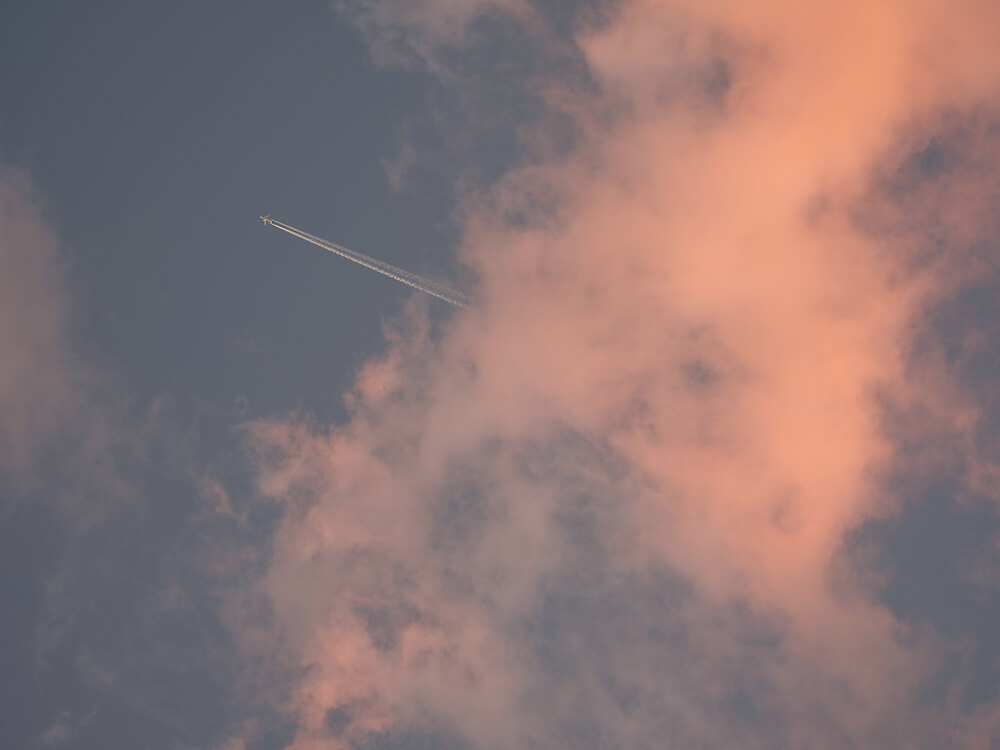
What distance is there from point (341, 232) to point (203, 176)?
2839 cm

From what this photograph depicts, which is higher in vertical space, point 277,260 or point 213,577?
point 277,260

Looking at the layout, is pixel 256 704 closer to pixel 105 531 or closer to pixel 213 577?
pixel 213 577

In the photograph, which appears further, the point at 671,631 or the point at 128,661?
the point at 128,661

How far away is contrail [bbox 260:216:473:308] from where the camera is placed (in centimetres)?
14795

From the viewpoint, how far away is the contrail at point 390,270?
148 meters

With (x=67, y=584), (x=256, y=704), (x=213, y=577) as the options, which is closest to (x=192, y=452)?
(x=213, y=577)

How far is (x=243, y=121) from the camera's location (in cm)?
16012

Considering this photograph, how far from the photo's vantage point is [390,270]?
150250 millimetres

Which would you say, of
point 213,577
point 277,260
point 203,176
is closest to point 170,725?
point 213,577

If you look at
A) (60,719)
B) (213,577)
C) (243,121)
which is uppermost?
(243,121)

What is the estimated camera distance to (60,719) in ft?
512

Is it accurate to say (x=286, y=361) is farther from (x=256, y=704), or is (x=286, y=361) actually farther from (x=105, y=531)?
(x=256, y=704)

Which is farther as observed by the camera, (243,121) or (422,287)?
(243,121)

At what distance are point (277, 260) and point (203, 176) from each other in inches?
837
